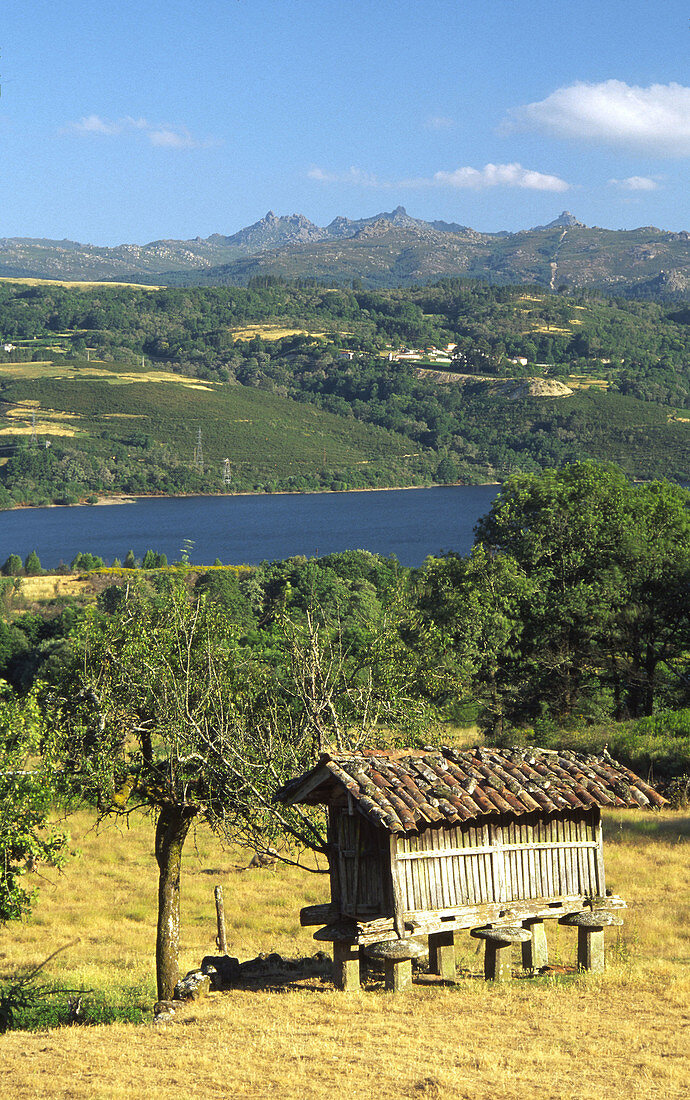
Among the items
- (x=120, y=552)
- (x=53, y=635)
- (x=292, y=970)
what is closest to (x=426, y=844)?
(x=292, y=970)

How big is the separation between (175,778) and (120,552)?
16994 cm

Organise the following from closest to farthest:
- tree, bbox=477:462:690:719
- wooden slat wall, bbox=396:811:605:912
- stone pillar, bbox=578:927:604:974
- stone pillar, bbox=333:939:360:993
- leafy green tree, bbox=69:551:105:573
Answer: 1. wooden slat wall, bbox=396:811:605:912
2. stone pillar, bbox=333:939:360:993
3. stone pillar, bbox=578:927:604:974
4. tree, bbox=477:462:690:719
5. leafy green tree, bbox=69:551:105:573

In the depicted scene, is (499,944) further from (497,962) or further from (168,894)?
(168,894)

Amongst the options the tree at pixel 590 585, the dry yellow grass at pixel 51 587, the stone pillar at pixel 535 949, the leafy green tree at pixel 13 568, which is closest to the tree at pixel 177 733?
the stone pillar at pixel 535 949

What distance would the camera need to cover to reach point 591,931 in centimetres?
1683

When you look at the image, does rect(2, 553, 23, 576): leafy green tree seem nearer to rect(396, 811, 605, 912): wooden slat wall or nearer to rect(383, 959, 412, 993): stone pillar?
rect(396, 811, 605, 912): wooden slat wall

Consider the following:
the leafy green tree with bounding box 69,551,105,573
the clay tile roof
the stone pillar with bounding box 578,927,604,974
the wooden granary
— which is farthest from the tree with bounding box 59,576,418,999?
the leafy green tree with bounding box 69,551,105,573

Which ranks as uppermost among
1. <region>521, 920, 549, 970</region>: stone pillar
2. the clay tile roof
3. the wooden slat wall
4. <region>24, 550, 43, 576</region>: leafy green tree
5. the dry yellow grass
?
the clay tile roof

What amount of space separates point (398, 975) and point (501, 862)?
2219 mm

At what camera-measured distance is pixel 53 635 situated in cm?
8244

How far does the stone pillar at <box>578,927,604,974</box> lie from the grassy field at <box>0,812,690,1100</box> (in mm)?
326

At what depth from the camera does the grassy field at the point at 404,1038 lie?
1189cm

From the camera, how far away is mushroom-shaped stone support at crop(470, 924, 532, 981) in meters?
16.1

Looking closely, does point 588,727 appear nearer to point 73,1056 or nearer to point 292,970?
point 292,970
